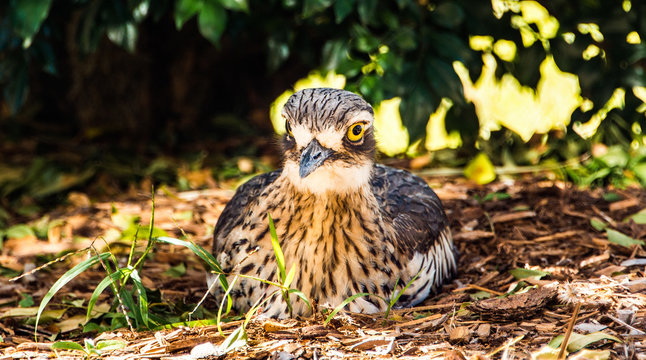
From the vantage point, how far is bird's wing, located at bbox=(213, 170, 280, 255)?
3.38m

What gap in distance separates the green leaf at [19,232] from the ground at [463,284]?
5cm

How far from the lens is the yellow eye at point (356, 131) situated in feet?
9.31

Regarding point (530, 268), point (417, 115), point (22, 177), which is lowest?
point (530, 268)

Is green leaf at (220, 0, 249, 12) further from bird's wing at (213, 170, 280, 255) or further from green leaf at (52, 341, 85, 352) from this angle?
green leaf at (52, 341, 85, 352)

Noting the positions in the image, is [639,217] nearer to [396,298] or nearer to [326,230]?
[396,298]

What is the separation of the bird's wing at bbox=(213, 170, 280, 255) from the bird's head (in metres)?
0.45

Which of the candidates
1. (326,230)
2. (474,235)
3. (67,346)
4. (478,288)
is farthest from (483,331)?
(67,346)

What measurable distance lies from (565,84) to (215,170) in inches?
141

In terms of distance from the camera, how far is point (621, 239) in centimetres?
369

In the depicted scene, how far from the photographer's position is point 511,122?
6637 millimetres

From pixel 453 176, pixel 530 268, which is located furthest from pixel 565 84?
pixel 530 268

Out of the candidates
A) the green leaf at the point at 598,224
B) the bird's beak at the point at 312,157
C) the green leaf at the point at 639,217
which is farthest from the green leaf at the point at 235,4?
the green leaf at the point at 639,217

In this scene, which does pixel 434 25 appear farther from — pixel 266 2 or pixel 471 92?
pixel 471 92

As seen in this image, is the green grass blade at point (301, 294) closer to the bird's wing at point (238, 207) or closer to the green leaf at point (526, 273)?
the bird's wing at point (238, 207)
